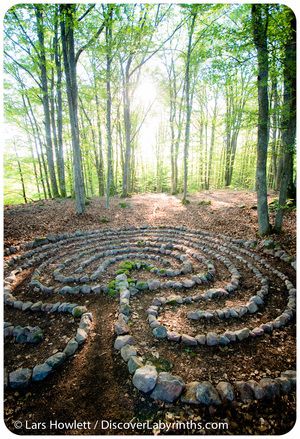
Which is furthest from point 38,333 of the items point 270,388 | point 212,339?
point 270,388

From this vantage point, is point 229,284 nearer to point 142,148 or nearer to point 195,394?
point 195,394

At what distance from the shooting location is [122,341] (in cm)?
348

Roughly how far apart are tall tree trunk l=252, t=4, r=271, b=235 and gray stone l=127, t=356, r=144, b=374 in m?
5.75

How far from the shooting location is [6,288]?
16.7 ft

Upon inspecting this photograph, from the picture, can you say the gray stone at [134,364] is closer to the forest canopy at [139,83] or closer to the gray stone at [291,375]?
the gray stone at [291,375]

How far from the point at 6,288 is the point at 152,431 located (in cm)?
429

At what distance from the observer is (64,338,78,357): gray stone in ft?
10.9

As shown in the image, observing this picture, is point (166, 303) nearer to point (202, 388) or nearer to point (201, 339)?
point (201, 339)

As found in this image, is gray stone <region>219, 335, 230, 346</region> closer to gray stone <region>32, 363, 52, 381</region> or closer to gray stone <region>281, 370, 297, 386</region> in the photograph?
gray stone <region>281, 370, 297, 386</region>

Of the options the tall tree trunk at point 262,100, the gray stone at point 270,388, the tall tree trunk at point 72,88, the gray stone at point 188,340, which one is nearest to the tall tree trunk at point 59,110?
the tall tree trunk at point 72,88

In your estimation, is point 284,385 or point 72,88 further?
point 72,88

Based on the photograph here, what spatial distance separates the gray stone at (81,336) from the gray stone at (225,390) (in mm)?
2029

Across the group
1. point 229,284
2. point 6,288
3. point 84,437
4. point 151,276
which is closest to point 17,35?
point 6,288

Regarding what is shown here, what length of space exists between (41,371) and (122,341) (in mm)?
1120
